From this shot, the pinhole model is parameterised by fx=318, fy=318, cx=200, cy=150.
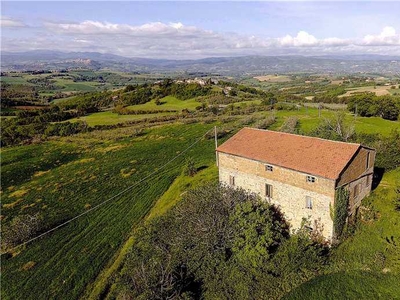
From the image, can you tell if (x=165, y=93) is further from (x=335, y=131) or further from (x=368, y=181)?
(x=368, y=181)

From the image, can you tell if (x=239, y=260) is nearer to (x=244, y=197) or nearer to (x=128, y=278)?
(x=244, y=197)

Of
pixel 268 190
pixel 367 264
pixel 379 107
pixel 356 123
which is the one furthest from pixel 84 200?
pixel 379 107

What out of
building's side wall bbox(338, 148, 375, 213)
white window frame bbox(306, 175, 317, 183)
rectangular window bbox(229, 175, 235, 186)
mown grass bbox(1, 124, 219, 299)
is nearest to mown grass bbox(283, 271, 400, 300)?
building's side wall bbox(338, 148, 375, 213)

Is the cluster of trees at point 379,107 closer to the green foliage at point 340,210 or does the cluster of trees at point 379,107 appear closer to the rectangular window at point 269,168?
the rectangular window at point 269,168

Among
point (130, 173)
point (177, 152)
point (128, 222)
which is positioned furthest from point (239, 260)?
point (177, 152)

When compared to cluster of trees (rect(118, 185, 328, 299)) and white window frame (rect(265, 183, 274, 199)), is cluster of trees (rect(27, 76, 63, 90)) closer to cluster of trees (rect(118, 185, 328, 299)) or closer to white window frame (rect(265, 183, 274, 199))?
cluster of trees (rect(118, 185, 328, 299))

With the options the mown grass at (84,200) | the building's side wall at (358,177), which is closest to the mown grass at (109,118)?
the mown grass at (84,200)
